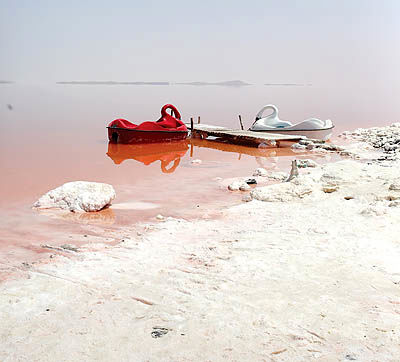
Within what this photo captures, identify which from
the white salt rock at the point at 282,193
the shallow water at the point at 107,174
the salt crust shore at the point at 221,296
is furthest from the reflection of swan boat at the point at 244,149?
the salt crust shore at the point at 221,296

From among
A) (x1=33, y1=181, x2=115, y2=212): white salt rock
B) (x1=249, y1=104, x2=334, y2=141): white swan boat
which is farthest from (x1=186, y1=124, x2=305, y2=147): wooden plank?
(x1=33, y1=181, x2=115, y2=212): white salt rock

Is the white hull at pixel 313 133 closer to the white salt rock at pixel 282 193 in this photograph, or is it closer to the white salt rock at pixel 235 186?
the white salt rock at pixel 235 186

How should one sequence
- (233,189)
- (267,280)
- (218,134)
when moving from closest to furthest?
(267,280) → (233,189) → (218,134)

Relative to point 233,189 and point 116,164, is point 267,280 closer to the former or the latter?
point 233,189

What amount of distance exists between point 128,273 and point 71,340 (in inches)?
44.8

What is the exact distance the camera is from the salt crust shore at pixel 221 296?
291 cm

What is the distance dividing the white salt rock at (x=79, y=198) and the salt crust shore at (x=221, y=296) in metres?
1.14

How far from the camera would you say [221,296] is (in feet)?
11.8

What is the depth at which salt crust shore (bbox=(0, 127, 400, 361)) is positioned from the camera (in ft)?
9.53

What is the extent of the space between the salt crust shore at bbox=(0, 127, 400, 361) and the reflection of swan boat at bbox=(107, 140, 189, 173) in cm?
558

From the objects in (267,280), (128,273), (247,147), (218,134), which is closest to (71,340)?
(128,273)

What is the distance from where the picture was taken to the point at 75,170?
1032cm

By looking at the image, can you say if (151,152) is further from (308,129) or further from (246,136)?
(308,129)

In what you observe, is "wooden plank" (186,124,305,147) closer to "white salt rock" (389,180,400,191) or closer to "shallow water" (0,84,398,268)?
"shallow water" (0,84,398,268)
